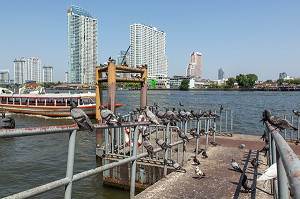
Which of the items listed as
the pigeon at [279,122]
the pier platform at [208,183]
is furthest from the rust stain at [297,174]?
the pigeon at [279,122]

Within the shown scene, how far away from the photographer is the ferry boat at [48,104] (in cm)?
3756

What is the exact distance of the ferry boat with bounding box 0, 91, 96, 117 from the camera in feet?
123

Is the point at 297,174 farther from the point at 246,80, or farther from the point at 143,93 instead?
the point at 246,80

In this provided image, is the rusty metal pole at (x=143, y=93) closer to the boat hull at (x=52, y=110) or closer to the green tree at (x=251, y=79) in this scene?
the boat hull at (x=52, y=110)

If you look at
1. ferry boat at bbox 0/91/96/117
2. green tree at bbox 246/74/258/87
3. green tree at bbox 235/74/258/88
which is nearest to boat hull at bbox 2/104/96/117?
ferry boat at bbox 0/91/96/117

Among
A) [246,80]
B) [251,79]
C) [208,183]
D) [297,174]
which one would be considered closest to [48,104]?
[208,183]

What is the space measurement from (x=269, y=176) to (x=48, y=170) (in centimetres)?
1284

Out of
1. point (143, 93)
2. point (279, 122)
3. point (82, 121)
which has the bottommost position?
point (279, 122)

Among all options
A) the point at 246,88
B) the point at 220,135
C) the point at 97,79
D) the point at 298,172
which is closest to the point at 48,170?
the point at 97,79

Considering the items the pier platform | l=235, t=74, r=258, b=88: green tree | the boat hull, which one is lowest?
the boat hull

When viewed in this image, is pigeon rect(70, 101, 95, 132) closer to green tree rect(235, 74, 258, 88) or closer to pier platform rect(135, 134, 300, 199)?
pier platform rect(135, 134, 300, 199)

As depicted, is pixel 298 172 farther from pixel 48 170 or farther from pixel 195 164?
pixel 48 170

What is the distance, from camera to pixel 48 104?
130ft

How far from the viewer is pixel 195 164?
8.40 metres
